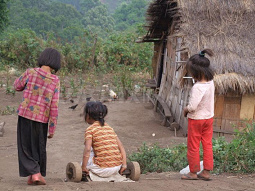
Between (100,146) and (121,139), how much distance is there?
15.8 ft

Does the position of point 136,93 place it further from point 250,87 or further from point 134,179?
point 134,179

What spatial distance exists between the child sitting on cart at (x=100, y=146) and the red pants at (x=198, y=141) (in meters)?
0.81

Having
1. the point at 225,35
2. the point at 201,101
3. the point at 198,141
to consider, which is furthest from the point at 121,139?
the point at 201,101

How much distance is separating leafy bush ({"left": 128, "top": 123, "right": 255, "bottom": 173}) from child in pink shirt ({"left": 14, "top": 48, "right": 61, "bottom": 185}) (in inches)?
76.2

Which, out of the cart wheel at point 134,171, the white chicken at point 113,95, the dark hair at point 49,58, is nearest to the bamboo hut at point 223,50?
the white chicken at point 113,95

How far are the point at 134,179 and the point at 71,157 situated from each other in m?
3.18

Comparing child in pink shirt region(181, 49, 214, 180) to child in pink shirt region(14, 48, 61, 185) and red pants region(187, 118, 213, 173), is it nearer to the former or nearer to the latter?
red pants region(187, 118, 213, 173)

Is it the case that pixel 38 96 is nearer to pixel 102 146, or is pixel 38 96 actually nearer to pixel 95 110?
pixel 95 110

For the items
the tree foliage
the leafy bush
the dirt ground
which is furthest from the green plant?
the tree foliage

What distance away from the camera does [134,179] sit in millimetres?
3721

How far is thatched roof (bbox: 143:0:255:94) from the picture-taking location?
7992 mm

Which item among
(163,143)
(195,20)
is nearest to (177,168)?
(163,143)

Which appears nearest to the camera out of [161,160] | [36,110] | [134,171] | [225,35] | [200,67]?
[36,110]

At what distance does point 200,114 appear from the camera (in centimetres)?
389
